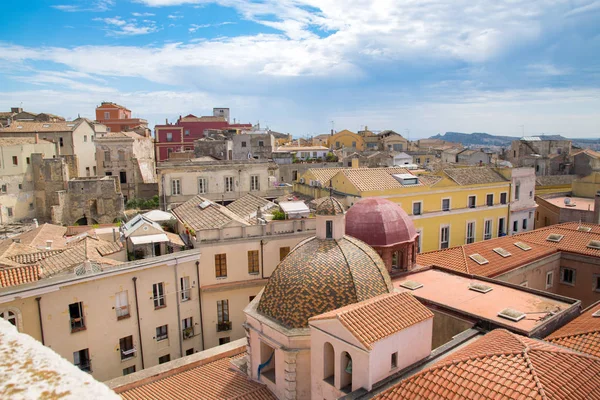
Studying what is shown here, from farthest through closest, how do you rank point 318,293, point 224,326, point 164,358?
point 224,326 → point 164,358 → point 318,293

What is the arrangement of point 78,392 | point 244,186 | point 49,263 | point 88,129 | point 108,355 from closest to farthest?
point 78,392
point 108,355
point 49,263
point 244,186
point 88,129

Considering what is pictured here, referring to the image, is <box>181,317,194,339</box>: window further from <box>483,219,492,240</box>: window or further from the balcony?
<box>483,219,492,240</box>: window

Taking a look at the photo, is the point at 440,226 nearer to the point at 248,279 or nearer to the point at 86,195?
the point at 248,279

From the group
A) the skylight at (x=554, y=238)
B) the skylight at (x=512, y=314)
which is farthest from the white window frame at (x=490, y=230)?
the skylight at (x=512, y=314)

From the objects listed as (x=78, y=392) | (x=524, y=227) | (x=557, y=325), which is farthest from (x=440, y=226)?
(x=78, y=392)

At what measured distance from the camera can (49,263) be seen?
23.6 m

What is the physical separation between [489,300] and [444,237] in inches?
581

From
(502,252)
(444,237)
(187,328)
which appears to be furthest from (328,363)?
(444,237)

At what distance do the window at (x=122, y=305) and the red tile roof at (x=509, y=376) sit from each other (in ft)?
48.8

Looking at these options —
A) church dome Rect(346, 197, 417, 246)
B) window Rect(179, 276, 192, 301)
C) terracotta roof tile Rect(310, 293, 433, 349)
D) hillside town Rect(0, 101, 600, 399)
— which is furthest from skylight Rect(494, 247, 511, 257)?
window Rect(179, 276, 192, 301)

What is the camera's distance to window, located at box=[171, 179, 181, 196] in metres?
38.0

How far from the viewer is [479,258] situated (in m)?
27.9

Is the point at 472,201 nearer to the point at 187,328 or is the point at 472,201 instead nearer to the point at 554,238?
the point at 554,238

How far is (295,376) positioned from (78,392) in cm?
1467
